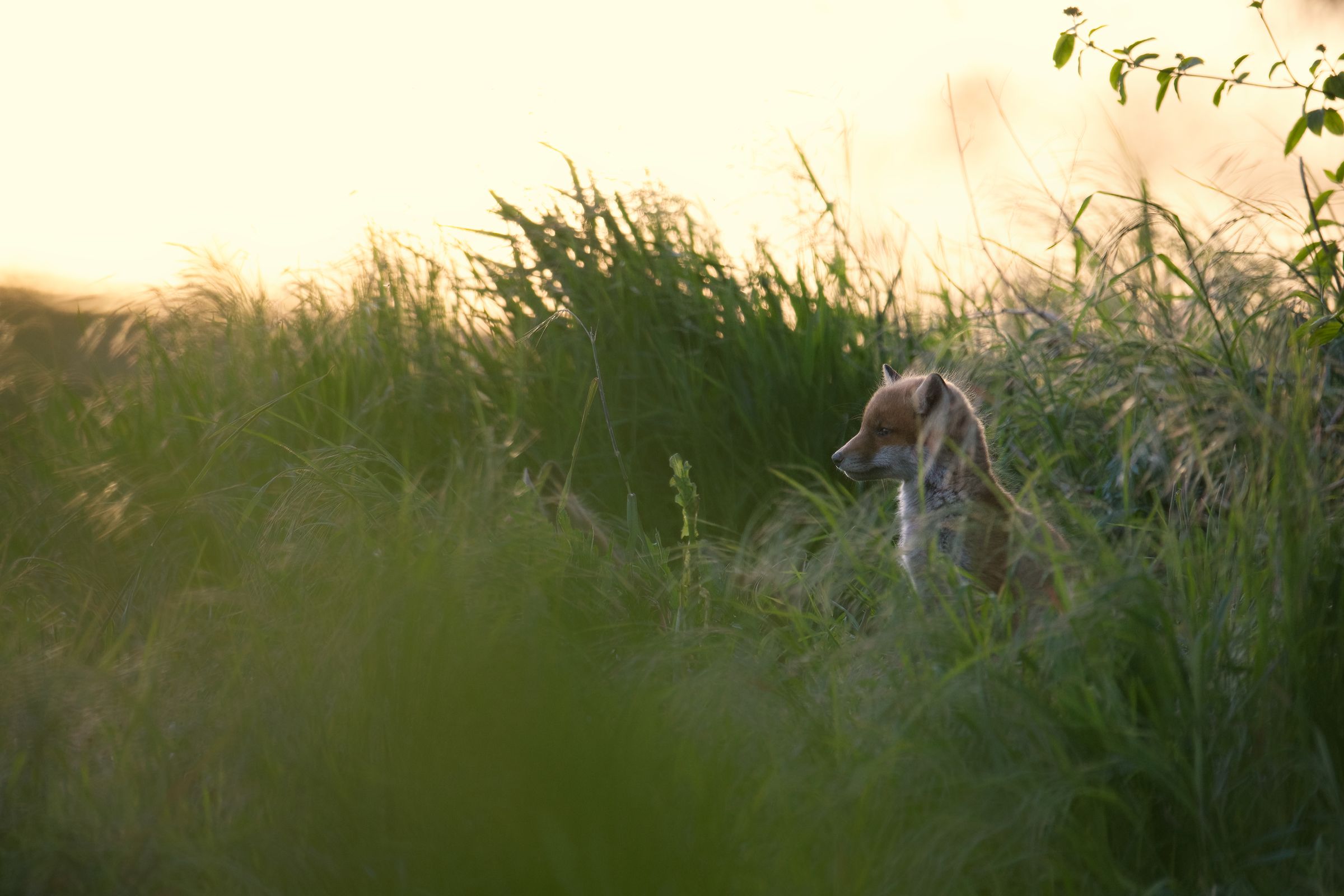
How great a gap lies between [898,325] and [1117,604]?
328 cm

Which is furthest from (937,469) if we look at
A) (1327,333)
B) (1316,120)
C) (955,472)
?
(1316,120)

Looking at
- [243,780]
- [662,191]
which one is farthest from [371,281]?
[243,780]

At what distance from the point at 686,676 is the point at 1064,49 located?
6.97 ft

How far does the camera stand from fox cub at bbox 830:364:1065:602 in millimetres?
3562

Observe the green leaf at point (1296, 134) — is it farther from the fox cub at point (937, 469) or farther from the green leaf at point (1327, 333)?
the fox cub at point (937, 469)

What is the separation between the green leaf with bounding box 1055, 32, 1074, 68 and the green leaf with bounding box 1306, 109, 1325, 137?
0.68 meters

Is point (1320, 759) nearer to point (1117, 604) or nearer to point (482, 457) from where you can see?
point (1117, 604)

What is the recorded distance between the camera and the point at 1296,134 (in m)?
3.08

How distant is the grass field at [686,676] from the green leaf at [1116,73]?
1.60 ft

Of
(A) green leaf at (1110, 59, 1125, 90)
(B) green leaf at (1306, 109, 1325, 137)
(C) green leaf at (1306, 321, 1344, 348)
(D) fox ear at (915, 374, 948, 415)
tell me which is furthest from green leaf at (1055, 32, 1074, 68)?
(D) fox ear at (915, 374, 948, 415)

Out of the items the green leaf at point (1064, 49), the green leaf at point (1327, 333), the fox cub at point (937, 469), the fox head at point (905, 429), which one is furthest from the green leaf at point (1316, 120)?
the fox head at point (905, 429)

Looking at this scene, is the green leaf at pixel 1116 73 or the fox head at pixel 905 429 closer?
the green leaf at pixel 1116 73

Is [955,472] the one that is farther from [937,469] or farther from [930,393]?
[930,393]

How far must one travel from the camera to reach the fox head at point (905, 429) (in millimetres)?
4191
